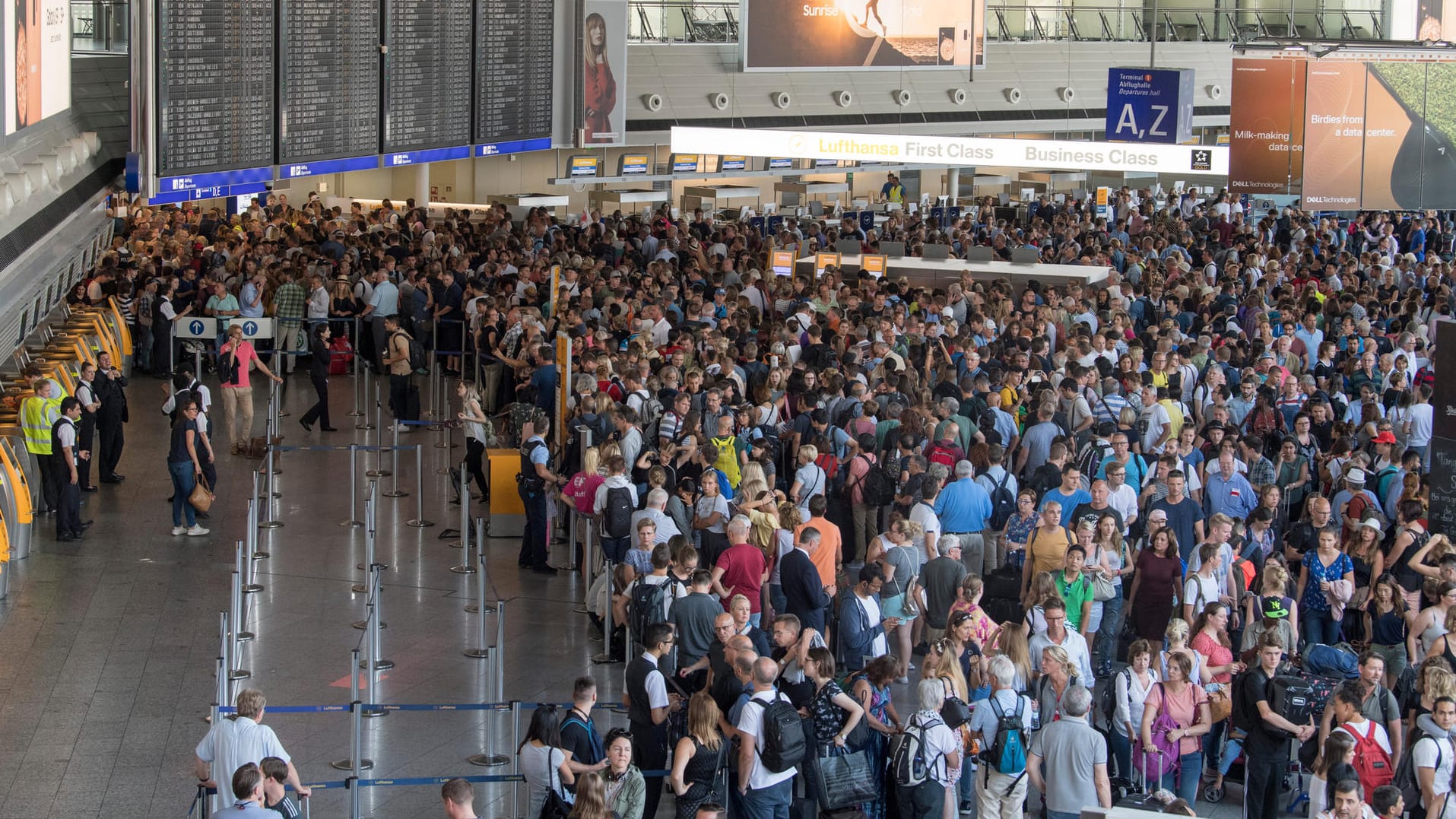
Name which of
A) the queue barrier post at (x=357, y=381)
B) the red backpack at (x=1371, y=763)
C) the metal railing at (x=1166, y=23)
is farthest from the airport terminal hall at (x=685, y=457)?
the metal railing at (x=1166, y=23)

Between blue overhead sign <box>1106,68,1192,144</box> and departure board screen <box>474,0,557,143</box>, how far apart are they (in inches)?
309

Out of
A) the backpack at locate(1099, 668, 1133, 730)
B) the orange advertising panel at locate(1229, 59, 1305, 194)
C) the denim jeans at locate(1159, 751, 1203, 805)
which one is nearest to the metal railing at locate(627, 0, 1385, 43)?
the orange advertising panel at locate(1229, 59, 1305, 194)

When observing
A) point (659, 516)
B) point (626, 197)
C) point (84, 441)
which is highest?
point (626, 197)

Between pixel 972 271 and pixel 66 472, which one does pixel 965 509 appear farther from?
pixel 972 271

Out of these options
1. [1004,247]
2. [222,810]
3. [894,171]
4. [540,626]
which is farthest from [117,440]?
[894,171]

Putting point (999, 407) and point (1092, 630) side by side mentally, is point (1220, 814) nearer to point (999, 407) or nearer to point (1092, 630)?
point (1092, 630)

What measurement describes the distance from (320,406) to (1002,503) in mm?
8355

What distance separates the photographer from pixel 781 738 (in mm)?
8117

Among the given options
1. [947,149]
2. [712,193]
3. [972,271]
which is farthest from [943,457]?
[712,193]

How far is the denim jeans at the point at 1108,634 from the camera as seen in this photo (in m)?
11.1

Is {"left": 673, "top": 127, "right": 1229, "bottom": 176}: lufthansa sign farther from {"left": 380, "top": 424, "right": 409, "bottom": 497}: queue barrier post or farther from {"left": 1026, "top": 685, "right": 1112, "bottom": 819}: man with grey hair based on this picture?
{"left": 1026, "top": 685, "right": 1112, "bottom": 819}: man with grey hair

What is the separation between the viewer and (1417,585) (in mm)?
11289

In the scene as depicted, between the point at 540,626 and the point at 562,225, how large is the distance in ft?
50.0

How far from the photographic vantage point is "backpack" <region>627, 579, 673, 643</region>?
9.84m
